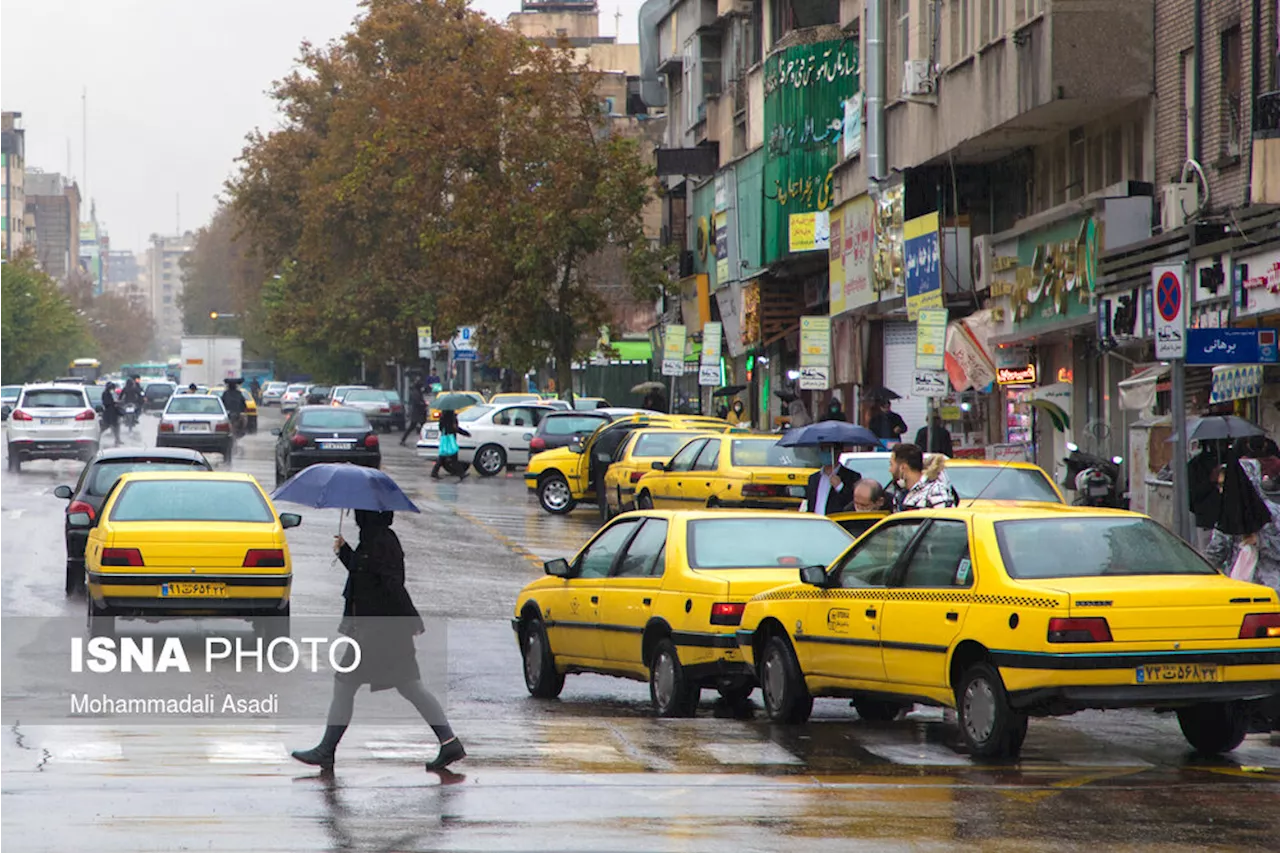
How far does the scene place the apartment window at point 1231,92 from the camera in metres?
25.1

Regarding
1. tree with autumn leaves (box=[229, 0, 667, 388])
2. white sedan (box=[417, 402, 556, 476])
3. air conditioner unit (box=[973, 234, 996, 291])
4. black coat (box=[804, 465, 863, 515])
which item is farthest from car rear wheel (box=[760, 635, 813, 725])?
tree with autumn leaves (box=[229, 0, 667, 388])

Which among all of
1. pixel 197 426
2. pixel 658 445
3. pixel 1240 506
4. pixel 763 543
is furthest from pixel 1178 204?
pixel 197 426

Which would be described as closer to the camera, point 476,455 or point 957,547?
point 957,547

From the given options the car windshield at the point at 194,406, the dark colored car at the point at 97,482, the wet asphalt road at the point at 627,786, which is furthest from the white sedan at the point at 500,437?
the wet asphalt road at the point at 627,786

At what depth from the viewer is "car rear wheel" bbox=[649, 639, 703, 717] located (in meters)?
14.2

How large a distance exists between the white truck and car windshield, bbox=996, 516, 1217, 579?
309 feet

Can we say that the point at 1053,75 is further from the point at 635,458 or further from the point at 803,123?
the point at 803,123

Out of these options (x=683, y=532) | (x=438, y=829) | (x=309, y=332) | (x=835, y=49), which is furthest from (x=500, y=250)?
(x=438, y=829)

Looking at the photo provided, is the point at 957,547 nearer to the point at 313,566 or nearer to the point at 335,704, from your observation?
the point at 335,704

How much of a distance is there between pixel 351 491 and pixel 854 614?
3.09 m

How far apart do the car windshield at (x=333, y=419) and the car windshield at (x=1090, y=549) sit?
1265 inches

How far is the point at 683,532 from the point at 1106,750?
3140 mm

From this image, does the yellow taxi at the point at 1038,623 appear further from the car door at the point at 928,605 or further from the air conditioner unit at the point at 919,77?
the air conditioner unit at the point at 919,77

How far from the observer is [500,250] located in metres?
59.9
